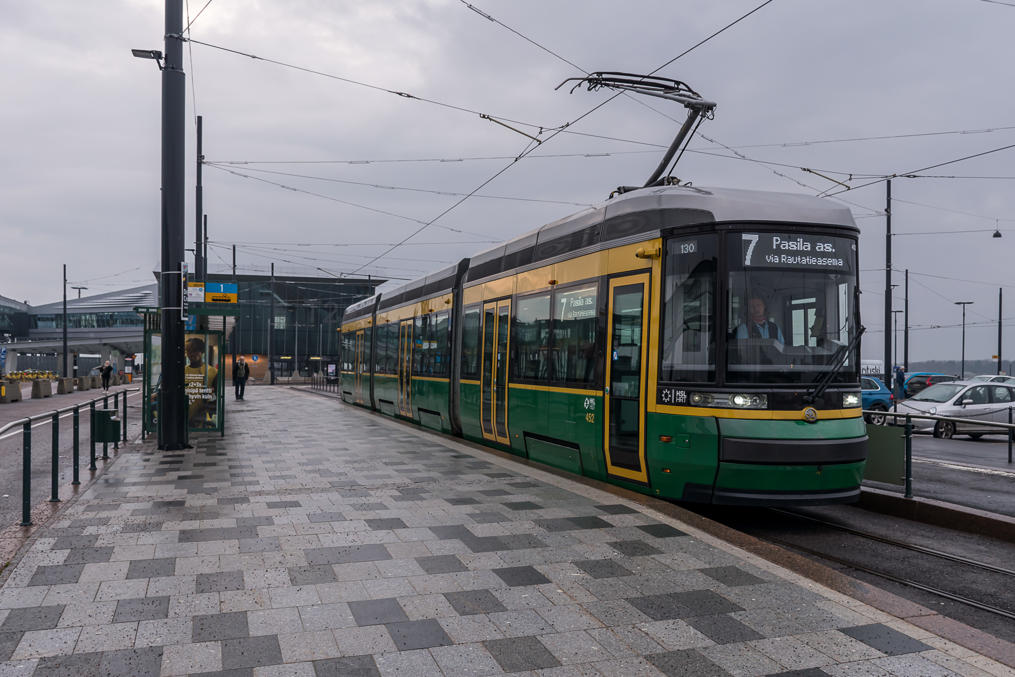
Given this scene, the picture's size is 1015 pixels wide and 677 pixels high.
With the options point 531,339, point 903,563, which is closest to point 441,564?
point 903,563

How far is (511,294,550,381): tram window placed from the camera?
10539mm

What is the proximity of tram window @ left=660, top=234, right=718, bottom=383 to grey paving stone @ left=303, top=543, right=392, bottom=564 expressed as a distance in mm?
3280

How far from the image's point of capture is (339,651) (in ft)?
13.9

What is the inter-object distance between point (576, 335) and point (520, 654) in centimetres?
573

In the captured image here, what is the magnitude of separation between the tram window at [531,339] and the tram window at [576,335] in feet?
0.91

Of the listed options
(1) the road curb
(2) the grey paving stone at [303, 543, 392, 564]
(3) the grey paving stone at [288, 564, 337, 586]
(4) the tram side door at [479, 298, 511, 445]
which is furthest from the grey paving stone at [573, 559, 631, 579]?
(4) the tram side door at [479, 298, 511, 445]

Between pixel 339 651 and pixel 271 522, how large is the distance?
3208 mm

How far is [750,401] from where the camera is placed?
293 inches

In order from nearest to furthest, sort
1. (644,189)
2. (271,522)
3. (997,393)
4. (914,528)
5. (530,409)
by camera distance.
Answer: (271,522)
(914,528)
(644,189)
(530,409)
(997,393)

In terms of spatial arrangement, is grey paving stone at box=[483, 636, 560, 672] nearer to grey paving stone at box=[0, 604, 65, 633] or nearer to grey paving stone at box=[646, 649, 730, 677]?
grey paving stone at box=[646, 649, 730, 677]

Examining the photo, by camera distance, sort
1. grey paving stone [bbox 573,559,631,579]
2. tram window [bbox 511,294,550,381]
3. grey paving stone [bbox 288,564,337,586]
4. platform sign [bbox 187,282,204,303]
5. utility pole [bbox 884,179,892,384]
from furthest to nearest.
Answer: utility pole [bbox 884,179,892,384] → platform sign [bbox 187,282,204,303] → tram window [bbox 511,294,550,381] → grey paving stone [bbox 573,559,631,579] → grey paving stone [bbox 288,564,337,586]

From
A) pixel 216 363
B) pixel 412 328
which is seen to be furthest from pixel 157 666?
pixel 412 328

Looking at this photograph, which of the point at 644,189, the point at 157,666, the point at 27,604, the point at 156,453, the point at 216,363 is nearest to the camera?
the point at 157,666

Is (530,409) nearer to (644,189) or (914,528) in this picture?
(644,189)
